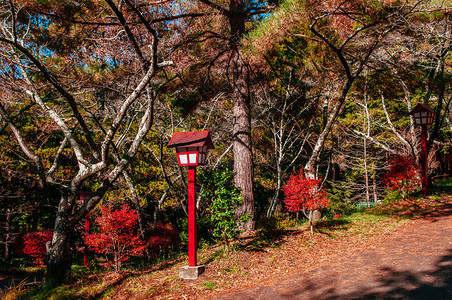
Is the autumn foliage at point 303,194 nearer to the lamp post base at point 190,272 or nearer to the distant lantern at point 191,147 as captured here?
the distant lantern at point 191,147

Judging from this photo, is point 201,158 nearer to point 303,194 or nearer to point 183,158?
point 183,158

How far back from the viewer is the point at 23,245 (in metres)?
10.2

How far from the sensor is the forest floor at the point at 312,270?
387 cm

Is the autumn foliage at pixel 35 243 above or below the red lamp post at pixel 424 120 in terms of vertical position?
below

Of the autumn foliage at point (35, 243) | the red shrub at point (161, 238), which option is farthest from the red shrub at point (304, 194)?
the autumn foliage at point (35, 243)

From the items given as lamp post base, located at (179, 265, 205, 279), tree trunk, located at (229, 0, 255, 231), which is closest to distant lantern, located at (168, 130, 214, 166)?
lamp post base, located at (179, 265, 205, 279)

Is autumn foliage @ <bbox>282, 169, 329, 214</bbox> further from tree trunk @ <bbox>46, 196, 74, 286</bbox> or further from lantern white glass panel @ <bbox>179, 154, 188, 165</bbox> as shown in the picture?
tree trunk @ <bbox>46, 196, 74, 286</bbox>

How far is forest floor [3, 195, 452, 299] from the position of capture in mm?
3869

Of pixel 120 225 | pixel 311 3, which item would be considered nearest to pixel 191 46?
pixel 311 3

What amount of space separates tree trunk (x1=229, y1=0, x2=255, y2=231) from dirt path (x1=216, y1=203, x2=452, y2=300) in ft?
8.52

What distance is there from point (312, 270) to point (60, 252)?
4.55 meters

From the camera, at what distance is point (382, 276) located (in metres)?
4.06

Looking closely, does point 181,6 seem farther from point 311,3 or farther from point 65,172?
point 65,172

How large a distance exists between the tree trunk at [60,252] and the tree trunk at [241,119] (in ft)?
11.7
